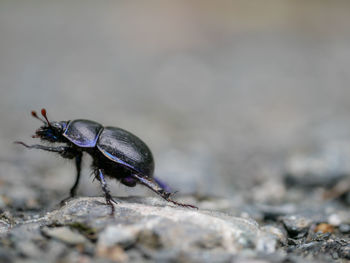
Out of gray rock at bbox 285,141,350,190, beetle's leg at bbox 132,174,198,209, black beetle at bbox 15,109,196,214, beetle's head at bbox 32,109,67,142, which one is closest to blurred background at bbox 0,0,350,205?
gray rock at bbox 285,141,350,190

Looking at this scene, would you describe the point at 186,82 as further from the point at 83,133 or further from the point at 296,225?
the point at 296,225

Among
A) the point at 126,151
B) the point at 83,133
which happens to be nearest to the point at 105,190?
the point at 126,151

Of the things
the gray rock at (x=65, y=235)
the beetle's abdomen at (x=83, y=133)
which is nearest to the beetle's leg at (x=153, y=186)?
the beetle's abdomen at (x=83, y=133)

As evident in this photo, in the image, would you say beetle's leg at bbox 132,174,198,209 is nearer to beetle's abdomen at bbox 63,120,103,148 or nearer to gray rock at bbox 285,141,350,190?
beetle's abdomen at bbox 63,120,103,148

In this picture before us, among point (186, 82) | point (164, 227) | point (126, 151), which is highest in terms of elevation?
point (186, 82)

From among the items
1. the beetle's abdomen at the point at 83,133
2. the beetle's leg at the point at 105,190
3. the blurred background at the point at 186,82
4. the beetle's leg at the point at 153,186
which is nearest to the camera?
the beetle's leg at the point at 105,190

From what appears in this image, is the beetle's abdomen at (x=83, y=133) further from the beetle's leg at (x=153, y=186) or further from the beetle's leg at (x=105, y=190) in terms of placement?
the beetle's leg at (x=153, y=186)
